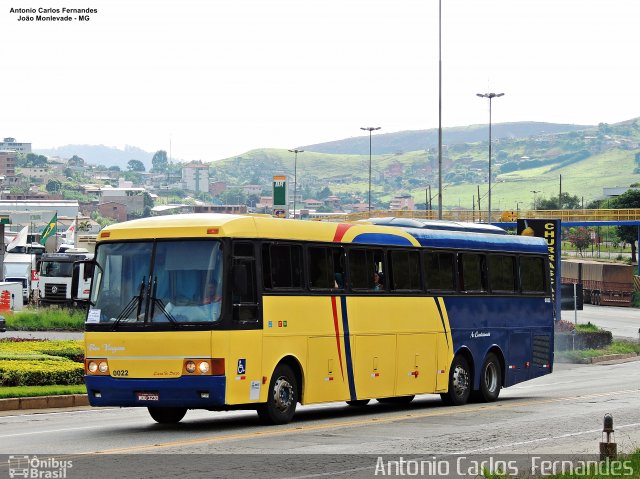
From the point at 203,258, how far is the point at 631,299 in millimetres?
92022

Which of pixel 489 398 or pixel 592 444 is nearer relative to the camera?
pixel 592 444

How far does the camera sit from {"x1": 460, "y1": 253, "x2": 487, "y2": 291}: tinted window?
25516mm

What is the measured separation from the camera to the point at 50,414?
23.3 metres

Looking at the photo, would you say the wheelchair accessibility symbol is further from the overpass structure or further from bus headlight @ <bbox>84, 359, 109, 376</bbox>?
the overpass structure

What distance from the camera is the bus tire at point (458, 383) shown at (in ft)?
81.8

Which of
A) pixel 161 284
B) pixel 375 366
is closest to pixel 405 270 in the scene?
pixel 375 366

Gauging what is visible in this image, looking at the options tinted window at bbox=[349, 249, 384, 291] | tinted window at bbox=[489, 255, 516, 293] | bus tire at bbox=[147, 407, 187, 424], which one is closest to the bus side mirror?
bus tire at bbox=[147, 407, 187, 424]

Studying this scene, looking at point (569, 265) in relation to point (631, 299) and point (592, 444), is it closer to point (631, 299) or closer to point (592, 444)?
point (631, 299)

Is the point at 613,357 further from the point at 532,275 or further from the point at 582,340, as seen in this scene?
the point at 532,275

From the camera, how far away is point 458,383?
2517 cm

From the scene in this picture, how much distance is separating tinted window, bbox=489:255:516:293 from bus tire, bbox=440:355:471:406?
80.4 inches

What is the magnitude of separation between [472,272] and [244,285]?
26.9ft

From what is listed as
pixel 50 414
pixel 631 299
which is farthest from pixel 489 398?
pixel 631 299

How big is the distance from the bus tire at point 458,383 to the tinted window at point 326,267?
4.52m
